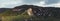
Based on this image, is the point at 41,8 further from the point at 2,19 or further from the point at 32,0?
the point at 2,19

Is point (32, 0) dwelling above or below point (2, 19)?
above

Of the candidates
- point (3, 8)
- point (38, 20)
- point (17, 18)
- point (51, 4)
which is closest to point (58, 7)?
point (51, 4)

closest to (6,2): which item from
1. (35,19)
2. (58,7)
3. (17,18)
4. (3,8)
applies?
→ (3,8)

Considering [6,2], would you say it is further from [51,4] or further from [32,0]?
[51,4]

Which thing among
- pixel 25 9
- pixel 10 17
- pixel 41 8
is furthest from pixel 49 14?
pixel 10 17

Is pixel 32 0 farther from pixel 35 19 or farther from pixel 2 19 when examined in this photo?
pixel 2 19

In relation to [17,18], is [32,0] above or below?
above

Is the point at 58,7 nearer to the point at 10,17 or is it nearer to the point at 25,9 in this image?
the point at 25,9
